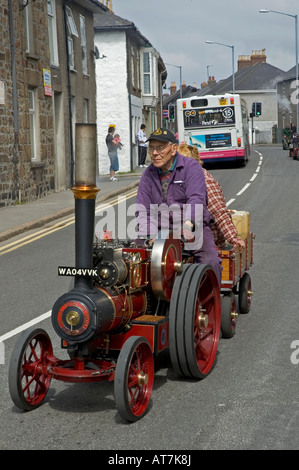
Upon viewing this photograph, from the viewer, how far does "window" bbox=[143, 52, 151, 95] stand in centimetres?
4212

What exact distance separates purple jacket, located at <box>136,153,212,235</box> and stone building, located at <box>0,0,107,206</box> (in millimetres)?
13040

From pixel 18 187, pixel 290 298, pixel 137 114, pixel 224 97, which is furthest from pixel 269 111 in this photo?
pixel 290 298

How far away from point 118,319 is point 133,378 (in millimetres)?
428

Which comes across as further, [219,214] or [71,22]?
[71,22]

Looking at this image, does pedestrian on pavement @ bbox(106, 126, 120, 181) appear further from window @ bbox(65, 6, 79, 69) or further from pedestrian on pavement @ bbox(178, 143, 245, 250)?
pedestrian on pavement @ bbox(178, 143, 245, 250)

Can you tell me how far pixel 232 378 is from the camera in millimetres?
5586

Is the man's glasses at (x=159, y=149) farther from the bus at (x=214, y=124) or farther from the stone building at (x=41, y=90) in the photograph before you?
the bus at (x=214, y=124)

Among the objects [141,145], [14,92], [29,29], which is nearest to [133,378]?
[14,92]

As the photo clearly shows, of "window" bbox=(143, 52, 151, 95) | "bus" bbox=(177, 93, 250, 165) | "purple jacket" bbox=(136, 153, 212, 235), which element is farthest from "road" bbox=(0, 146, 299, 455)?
"window" bbox=(143, 52, 151, 95)

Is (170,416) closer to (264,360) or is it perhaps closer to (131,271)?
(131,271)

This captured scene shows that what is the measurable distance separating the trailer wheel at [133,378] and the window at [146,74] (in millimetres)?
38806

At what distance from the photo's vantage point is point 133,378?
187 inches

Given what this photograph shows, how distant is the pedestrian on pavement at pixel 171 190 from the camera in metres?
5.76

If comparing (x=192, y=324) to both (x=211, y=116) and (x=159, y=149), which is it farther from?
(x=211, y=116)
